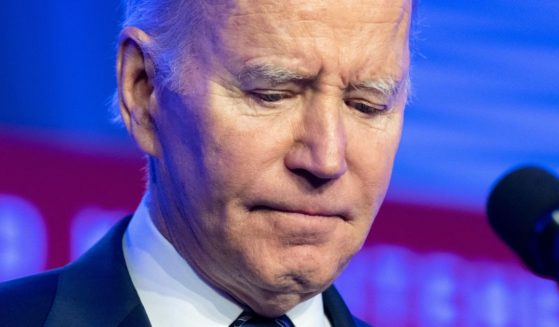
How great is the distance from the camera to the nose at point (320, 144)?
124cm

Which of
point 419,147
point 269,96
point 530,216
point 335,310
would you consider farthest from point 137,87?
point 419,147

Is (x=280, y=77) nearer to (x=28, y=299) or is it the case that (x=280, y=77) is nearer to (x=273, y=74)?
(x=273, y=74)

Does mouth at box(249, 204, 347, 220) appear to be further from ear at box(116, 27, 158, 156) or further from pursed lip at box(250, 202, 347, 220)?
ear at box(116, 27, 158, 156)

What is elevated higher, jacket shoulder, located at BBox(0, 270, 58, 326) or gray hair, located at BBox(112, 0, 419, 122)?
gray hair, located at BBox(112, 0, 419, 122)

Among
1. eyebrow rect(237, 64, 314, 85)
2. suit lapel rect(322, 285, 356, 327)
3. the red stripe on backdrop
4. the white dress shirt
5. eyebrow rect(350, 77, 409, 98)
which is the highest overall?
eyebrow rect(237, 64, 314, 85)

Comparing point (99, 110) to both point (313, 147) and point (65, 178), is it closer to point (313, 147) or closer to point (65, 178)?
point (65, 178)

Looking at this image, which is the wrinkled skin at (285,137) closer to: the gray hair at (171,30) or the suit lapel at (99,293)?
the gray hair at (171,30)

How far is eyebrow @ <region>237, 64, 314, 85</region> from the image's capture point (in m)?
1.27

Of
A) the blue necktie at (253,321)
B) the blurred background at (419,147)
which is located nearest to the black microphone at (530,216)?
the blue necktie at (253,321)

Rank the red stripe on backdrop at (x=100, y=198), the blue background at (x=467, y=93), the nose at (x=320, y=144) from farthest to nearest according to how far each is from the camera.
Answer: the blue background at (x=467, y=93) < the red stripe on backdrop at (x=100, y=198) < the nose at (x=320, y=144)

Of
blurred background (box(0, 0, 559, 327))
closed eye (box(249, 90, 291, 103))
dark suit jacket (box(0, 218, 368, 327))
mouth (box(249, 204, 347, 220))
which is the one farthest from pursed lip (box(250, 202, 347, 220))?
blurred background (box(0, 0, 559, 327))

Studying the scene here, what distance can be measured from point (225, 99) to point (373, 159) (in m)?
0.20

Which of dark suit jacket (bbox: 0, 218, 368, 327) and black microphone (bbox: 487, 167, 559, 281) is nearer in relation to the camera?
black microphone (bbox: 487, 167, 559, 281)

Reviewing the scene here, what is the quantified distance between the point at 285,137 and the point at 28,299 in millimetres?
451
